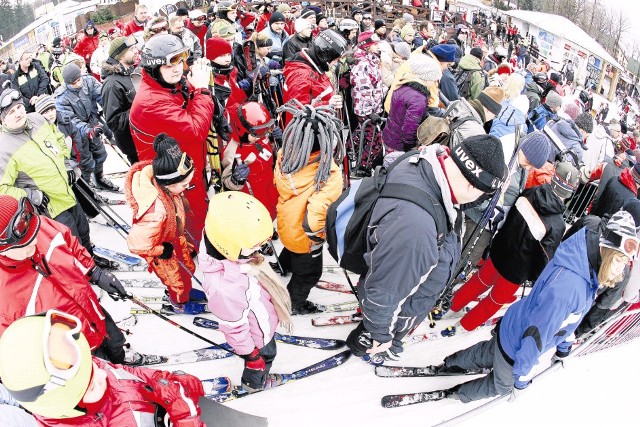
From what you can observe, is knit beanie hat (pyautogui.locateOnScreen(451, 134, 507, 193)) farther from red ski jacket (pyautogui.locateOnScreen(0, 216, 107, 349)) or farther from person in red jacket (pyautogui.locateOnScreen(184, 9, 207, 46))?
person in red jacket (pyautogui.locateOnScreen(184, 9, 207, 46))

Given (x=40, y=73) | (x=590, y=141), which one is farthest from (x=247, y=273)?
(x=40, y=73)

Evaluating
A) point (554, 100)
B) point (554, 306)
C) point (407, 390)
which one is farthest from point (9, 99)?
point (554, 100)

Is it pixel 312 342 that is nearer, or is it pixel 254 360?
pixel 254 360

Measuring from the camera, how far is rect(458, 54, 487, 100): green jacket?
6485 millimetres

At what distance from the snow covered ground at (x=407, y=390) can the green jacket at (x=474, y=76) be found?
4072mm

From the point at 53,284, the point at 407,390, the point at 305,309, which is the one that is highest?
the point at 53,284

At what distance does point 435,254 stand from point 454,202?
30cm

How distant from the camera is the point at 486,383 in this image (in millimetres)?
2975

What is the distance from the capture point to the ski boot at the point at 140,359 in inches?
132

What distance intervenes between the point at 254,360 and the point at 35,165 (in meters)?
2.29

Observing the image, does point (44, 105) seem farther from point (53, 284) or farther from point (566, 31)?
point (566, 31)

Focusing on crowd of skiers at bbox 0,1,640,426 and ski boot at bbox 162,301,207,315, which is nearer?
crowd of skiers at bbox 0,1,640,426

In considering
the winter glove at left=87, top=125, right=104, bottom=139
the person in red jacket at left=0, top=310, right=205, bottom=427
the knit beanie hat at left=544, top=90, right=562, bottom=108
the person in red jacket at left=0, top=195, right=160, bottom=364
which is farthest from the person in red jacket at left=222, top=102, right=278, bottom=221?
the knit beanie hat at left=544, top=90, right=562, bottom=108

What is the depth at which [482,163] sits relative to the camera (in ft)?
6.99
